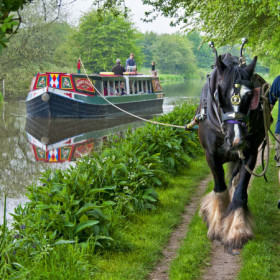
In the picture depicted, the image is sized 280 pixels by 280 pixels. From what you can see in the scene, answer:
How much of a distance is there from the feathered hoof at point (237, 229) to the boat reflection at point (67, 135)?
264 inches

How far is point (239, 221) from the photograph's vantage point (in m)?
4.56

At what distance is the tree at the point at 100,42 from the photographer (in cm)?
4766

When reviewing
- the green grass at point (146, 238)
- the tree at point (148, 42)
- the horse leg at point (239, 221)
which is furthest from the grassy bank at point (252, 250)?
the tree at point (148, 42)

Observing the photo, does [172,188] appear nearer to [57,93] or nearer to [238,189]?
[238,189]

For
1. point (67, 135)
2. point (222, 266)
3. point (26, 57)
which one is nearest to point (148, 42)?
point (26, 57)

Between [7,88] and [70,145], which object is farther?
[7,88]

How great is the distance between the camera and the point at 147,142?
7715mm

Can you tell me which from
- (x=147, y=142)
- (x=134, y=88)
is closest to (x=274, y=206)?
(x=147, y=142)

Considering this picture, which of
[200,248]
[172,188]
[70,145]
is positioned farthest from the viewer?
[70,145]

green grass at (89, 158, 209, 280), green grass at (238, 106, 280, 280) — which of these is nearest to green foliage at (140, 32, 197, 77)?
green grass at (89, 158, 209, 280)

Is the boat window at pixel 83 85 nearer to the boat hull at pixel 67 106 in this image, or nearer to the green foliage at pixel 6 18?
the boat hull at pixel 67 106

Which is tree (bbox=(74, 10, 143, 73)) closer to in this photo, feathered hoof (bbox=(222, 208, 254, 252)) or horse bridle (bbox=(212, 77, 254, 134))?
feathered hoof (bbox=(222, 208, 254, 252))

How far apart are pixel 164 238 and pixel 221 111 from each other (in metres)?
1.63

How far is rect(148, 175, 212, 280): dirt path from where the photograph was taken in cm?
404
